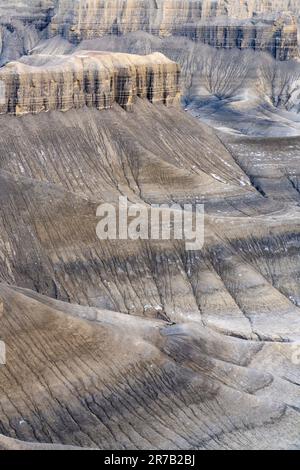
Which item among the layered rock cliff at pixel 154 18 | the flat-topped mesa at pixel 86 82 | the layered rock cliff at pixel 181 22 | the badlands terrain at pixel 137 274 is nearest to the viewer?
the badlands terrain at pixel 137 274

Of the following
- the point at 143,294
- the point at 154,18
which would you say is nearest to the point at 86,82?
the point at 143,294

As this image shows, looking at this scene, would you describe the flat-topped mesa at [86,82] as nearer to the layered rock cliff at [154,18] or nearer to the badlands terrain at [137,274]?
the badlands terrain at [137,274]

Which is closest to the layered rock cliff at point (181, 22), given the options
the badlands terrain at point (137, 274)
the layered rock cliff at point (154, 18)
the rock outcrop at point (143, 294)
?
the layered rock cliff at point (154, 18)

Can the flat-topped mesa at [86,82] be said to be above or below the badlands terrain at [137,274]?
above

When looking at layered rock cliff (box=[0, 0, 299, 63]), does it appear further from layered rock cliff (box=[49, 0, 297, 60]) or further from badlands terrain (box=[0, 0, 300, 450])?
badlands terrain (box=[0, 0, 300, 450])

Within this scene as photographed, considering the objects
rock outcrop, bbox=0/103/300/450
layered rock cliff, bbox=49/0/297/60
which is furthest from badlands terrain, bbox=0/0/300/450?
layered rock cliff, bbox=49/0/297/60

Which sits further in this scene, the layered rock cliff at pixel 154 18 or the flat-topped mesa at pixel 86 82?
the layered rock cliff at pixel 154 18
